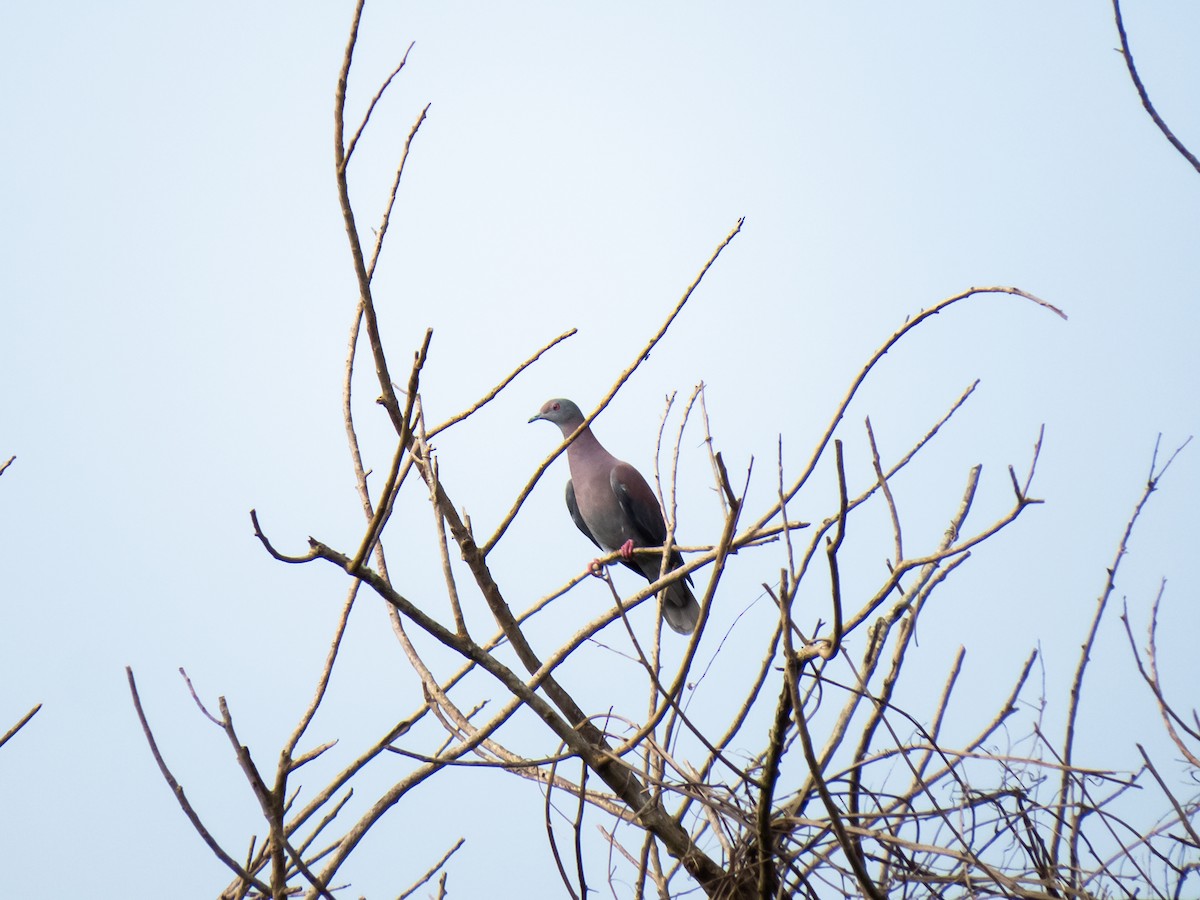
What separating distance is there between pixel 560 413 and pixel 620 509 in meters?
0.75

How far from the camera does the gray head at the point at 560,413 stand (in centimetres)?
622

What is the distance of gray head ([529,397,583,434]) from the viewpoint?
6.22m

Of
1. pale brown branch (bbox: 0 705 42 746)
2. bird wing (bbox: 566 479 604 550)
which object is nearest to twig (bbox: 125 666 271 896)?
pale brown branch (bbox: 0 705 42 746)

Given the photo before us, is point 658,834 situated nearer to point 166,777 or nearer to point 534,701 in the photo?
point 534,701

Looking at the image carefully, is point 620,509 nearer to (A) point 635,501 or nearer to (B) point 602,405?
(A) point 635,501

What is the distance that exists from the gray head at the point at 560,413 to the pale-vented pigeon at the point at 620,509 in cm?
20

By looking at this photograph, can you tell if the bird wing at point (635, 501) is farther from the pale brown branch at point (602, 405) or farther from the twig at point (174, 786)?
the twig at point (174, 786)

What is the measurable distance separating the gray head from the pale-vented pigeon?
0.67ft

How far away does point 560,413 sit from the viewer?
627 cm

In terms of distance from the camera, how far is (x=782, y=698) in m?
1.51

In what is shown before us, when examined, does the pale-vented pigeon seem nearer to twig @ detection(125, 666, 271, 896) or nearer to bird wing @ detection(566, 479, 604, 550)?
bird wing @ detection(566, 479, 604, 550)

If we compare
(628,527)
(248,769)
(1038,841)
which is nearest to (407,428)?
(248,769)

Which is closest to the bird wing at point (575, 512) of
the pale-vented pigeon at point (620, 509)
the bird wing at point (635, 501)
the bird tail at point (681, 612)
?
the pale-vented pigeon at point (620, 509)

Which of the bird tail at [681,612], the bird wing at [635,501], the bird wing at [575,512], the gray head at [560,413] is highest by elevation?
the gray head at [560,413]
